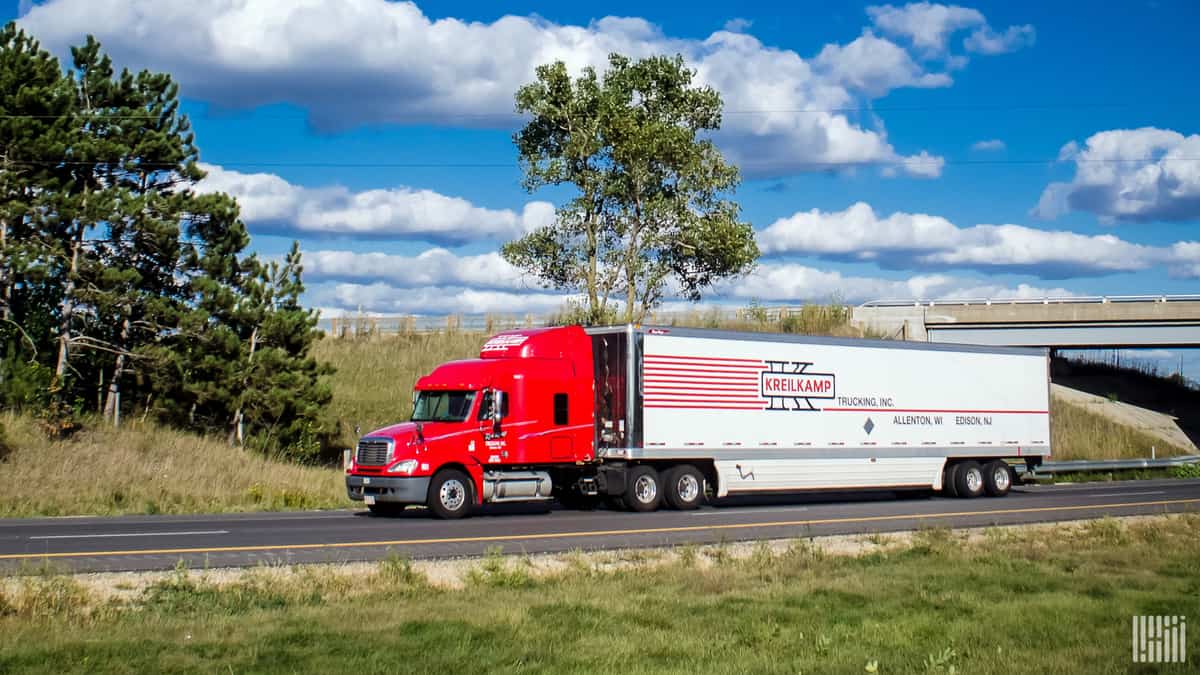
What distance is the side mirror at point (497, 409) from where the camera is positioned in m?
23.5

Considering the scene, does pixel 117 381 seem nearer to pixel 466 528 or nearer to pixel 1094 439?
pixel 466 528

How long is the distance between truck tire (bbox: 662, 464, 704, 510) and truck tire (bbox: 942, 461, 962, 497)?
27.4 feet

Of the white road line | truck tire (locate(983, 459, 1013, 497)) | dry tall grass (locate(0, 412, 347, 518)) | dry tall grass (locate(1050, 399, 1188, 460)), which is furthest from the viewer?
dry tall grass (locate(1050, 399, 1188, 460))

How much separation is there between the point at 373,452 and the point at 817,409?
1068cm

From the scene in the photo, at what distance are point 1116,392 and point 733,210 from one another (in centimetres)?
3301

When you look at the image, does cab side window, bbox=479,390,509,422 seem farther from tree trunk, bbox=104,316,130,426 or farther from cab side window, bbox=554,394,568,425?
tree trunk, bbox=104,316,130,426

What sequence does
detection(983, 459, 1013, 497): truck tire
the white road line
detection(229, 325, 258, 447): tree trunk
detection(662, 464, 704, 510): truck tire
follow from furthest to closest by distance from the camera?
detection(229, 325, 258, 447): tree trunk < detection(983, 459, 1013, 497): truck tire < detection(662, 464, 704, 510): truck tire < the white road line

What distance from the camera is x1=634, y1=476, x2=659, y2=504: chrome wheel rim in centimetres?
2512

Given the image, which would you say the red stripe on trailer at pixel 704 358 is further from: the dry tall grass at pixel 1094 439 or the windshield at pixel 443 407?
the dry tall grass at pixel 1094 439

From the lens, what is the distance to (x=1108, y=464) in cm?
4134

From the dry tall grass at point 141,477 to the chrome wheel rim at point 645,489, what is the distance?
673 centimetres

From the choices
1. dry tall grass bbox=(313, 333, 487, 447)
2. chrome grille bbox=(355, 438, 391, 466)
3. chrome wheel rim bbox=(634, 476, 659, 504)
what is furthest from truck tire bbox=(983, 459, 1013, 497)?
dry tall grass bbox=(313, 333, 487, 447)

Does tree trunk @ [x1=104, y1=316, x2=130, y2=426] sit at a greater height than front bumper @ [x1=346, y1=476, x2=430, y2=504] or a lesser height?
greater

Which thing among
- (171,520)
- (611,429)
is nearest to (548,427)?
(611,429)
